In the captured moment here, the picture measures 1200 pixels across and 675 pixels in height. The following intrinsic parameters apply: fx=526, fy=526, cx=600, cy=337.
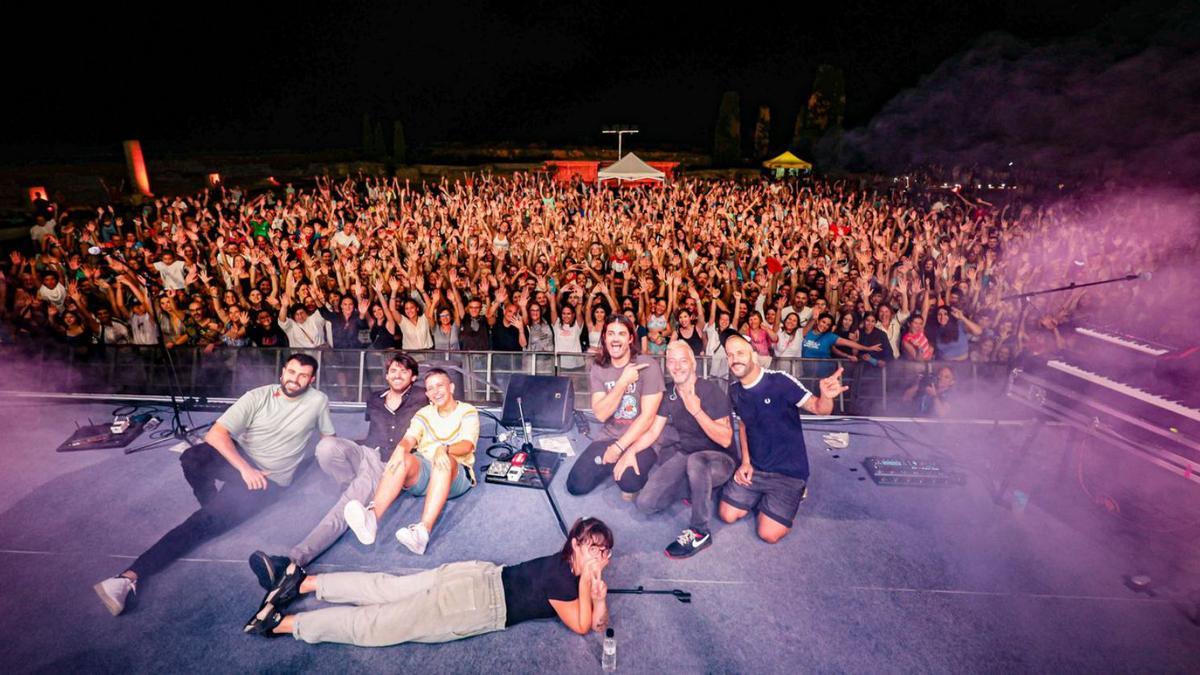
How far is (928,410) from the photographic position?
5.38 metres

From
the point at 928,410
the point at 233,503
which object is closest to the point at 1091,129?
the point at 928,410

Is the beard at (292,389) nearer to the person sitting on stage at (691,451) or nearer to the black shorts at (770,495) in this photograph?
the person sitting on stage at (691,451)

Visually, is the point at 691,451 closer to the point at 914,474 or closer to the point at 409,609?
the point at 914,474

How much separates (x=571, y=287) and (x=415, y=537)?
371 cm

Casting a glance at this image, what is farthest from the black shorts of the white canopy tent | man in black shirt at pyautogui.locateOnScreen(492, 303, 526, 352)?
the white canopy tent

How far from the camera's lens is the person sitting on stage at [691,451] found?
354cm

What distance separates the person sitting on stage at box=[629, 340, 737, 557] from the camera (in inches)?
139

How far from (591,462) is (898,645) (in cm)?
220

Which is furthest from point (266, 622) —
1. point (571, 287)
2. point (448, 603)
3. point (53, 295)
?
point (53, 295)

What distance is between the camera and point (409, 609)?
2.62 m

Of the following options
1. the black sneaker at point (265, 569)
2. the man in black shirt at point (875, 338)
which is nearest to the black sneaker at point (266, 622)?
the black sneaker at point (265, 569)

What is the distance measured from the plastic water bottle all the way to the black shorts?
146 centimetres

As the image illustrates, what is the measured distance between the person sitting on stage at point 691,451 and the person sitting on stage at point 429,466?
1265 mm

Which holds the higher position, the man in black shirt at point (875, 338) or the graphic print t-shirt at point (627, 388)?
the man in black shirt at point (875, 338)
